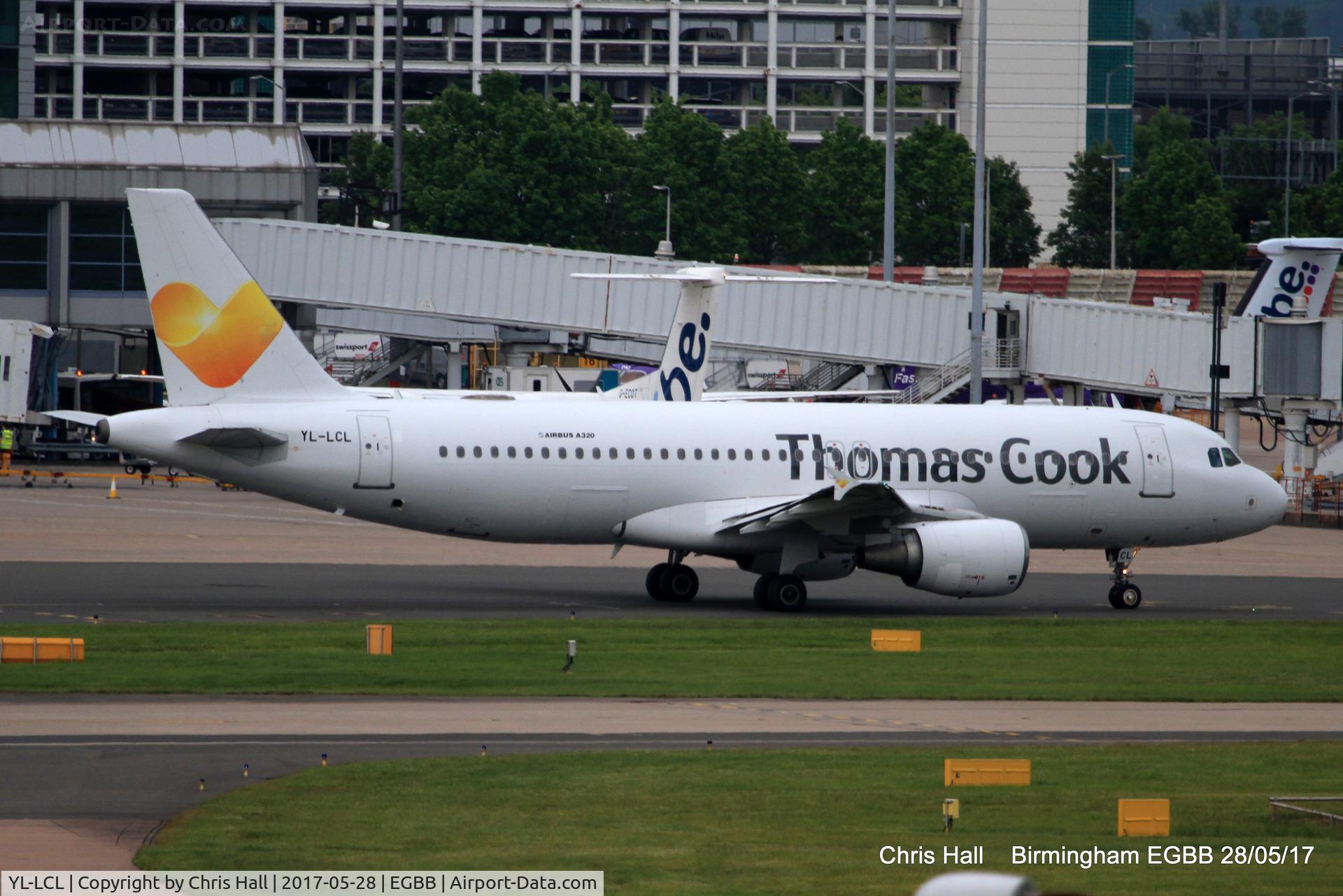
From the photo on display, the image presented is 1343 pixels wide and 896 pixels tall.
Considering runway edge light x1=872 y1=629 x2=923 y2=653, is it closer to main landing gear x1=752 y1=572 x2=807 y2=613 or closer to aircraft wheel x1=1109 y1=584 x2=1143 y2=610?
main landing gear x1=752 y1=572 x2=807 y2=613

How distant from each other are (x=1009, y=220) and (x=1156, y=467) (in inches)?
3780

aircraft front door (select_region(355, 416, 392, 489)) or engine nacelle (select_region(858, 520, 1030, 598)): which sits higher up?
aircraft front door (select_region(355, 416, 392, 489))

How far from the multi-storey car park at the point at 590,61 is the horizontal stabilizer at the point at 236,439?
99889 mm

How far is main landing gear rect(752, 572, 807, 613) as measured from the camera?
32719 millimetres

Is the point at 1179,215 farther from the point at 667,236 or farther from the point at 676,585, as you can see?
the point at 676,585

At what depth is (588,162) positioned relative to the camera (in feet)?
359

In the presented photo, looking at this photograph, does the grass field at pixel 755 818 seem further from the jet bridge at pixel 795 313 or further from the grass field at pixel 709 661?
the jet bridge at pixel 795 313

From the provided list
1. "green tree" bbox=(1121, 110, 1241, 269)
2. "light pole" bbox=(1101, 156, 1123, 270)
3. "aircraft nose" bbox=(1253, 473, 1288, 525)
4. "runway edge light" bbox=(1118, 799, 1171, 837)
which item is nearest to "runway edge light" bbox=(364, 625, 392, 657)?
"runway edge light" bbox=(1118, 799, 1171, 837)

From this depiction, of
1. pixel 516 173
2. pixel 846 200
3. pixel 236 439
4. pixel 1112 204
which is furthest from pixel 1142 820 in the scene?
pixel 1112 204

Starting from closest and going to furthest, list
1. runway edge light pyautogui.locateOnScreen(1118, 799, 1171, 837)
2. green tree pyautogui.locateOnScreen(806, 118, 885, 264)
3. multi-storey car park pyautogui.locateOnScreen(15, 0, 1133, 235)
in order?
runway edge light pyautogui.locateOnScreen(1118, 799, 1171, 837), green tree pyautogui.locateOnScreen(806, 118, 885, 264), multi-storey car park pyautogui.locateOnScreen(15, 0, 1133, 235)

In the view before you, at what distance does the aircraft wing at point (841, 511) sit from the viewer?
3138 cm

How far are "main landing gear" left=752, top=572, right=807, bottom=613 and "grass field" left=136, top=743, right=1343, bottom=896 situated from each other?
12859mm

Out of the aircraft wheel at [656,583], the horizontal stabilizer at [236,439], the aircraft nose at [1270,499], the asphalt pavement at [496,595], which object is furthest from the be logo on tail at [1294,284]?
the horizontal stabilizer at [236,439]

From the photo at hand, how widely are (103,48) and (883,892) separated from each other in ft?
426
